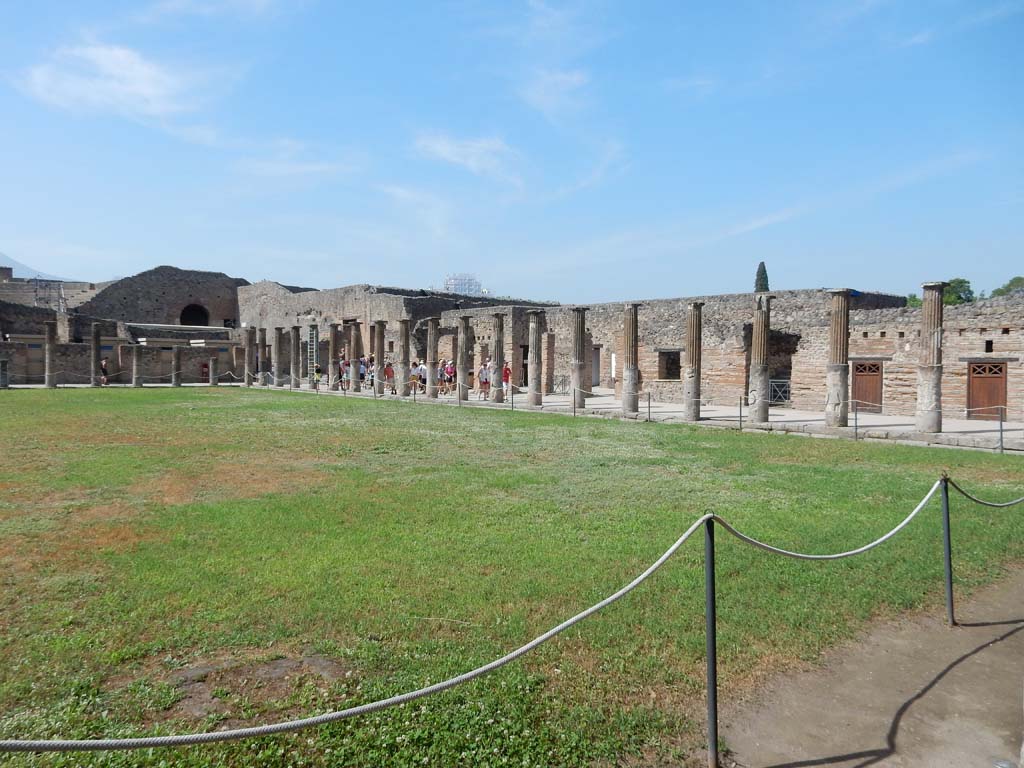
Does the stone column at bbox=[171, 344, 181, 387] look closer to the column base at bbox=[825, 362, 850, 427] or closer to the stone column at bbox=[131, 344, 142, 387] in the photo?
the stone column at bbox=[131, 344, 142, 387]

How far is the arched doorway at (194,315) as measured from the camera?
47219 millimetres

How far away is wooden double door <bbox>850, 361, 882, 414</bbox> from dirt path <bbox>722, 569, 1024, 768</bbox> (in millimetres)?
16301

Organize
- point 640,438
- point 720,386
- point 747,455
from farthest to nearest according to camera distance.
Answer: point 720,386, point 640,438, point 747,455

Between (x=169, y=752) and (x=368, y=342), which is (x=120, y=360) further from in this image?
(x=169, y=752)

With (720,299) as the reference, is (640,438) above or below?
below

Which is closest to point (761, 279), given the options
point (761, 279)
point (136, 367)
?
point (761, 279)

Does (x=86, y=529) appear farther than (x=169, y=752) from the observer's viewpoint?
Yes

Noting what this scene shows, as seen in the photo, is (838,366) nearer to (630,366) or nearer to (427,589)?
(630,366)

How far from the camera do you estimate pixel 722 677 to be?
381 cm

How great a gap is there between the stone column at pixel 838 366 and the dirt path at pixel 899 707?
37.1ft

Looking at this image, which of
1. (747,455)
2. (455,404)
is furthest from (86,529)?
(455,404)

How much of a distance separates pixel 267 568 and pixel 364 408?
1581 cm

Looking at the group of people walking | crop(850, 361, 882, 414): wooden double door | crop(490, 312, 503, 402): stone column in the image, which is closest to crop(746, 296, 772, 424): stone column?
crop(850, 361, 882, 414): wooden double door

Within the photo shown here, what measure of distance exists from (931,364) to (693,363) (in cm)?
540
